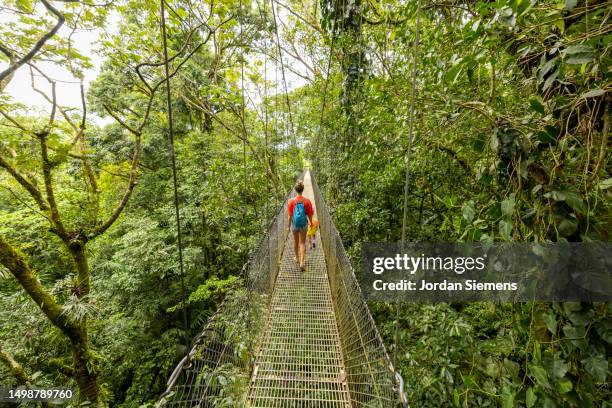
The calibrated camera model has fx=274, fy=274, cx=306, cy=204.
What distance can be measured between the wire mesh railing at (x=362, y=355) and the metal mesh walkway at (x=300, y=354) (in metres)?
0.10

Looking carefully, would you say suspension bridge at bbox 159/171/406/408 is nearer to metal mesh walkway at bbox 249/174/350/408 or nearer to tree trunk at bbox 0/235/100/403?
metal mesh walkway at bbox 249/174/350/408

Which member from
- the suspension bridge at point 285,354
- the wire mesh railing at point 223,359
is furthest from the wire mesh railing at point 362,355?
the wire mesh railing at point 223,359

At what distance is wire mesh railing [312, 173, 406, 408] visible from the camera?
1.01m

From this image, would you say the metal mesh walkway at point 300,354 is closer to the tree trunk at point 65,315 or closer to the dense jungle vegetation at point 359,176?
the dense jungle vegetation at point 359,176

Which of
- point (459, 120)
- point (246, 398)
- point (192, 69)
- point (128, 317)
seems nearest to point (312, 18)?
point (192, 69)

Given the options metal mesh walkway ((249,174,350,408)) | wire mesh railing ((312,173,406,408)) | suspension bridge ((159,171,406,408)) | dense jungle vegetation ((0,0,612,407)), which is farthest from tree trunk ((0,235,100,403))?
wire mesh railing ((312,173,406,408))

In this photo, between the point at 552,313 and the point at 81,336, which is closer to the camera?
the point at 552,313

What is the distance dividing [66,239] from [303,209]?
247cm

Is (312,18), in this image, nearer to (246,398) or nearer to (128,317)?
(246,398)

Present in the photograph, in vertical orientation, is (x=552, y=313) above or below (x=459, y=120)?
below

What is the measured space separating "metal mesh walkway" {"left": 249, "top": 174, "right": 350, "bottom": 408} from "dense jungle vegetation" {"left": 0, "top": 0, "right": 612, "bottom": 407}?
0.44 metres

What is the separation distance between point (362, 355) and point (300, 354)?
0.58m

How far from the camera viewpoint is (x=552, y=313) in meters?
0.63

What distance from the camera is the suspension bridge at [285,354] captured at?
43.3 inches
